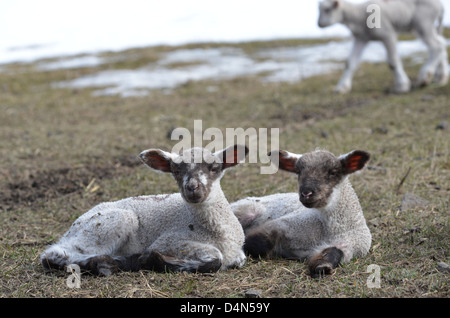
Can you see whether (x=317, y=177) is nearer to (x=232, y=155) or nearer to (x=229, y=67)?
(x=232, y=155)

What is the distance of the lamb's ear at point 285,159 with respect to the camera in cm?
614

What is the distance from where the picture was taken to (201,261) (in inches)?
216

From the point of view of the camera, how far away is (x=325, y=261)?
5.39 m

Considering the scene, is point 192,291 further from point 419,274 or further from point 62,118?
point 62,118

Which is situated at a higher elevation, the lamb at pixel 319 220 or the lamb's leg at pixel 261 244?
the lamb at pixel 319 220

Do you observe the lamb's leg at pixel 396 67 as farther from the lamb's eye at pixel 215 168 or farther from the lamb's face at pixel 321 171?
the lamb's eye at pixel 215 168

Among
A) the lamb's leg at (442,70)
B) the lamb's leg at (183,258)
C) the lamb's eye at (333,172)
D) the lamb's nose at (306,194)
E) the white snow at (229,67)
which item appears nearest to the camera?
the lamb's leg at (183,258)

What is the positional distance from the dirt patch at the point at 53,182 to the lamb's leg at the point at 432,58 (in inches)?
423

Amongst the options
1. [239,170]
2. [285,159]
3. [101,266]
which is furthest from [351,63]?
[101,266]

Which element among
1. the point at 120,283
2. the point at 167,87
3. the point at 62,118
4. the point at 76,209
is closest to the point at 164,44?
the point at 167,87

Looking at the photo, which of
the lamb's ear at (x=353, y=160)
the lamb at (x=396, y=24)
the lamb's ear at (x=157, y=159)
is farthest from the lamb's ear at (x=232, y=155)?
the lamb at (x=396, y=24)

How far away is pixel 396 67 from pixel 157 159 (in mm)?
13112
